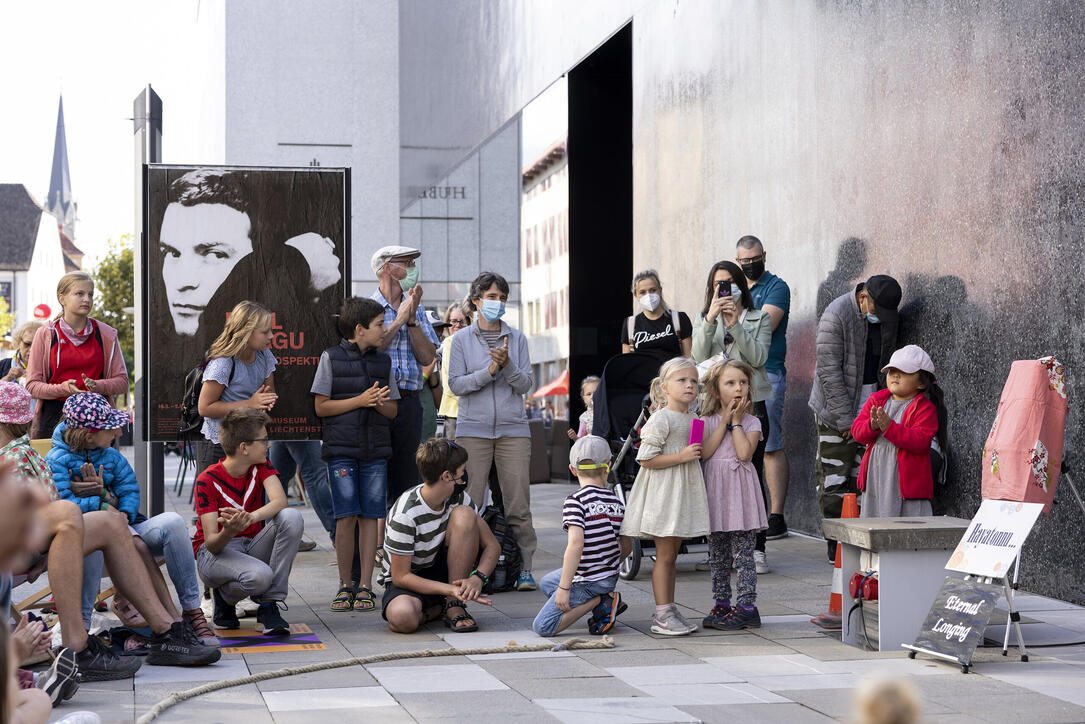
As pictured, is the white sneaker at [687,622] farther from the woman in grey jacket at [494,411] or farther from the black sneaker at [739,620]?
the woman in grey jacket at [494,411]

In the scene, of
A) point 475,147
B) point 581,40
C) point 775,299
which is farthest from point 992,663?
point 475,147

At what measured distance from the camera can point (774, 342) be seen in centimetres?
980

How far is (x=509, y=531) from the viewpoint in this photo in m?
8.25

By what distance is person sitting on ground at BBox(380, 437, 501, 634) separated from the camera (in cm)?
673

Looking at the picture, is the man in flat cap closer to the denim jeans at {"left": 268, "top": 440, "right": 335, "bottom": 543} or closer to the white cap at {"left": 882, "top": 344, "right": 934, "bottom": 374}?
the denim jeans at {"left": 268, "top": 440, "right": 335, "bottom": 543}

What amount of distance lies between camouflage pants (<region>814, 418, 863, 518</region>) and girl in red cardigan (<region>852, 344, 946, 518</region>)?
94 cm

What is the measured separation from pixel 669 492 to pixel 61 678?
2.96m

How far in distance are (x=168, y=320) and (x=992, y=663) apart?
531 centimetres

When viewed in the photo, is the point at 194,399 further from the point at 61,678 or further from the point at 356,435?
the point at 61,678

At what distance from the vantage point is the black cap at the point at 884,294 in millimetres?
8555

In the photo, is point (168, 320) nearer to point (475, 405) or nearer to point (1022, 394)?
point (475, 405)

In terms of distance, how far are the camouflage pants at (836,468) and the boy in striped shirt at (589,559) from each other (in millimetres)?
1911

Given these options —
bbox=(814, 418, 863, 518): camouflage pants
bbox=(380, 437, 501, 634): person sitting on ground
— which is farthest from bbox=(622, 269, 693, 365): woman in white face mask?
bbox=(380, 437, 501, 634): person sitting on ground

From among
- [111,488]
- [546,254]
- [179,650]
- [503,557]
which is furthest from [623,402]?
[546,254]
